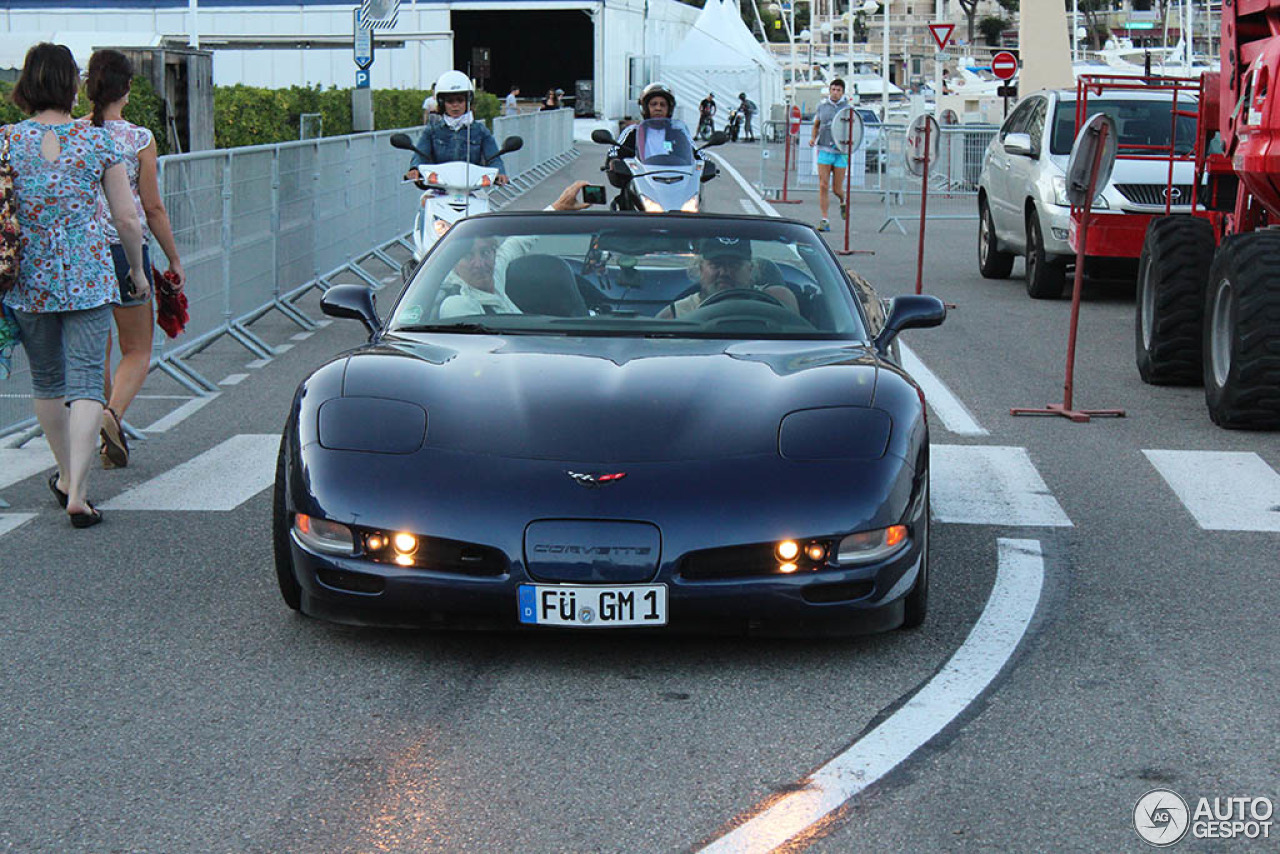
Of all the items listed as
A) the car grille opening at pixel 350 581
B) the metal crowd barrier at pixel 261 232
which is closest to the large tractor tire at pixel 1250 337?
the metal crowd barrier at pixel 261 232

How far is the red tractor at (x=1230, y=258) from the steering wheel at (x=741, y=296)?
4269 mm

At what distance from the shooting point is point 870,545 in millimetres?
5520

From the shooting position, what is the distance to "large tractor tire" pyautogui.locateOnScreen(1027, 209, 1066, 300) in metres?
17.7

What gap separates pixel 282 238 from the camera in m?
15.2

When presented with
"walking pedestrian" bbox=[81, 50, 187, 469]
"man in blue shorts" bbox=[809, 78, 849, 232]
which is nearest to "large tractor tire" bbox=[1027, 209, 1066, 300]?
"man in blue shorts" bbox=[809, 78, 849, 232]

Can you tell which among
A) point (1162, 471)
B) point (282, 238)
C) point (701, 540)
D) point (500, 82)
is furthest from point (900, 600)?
point (500, 82)

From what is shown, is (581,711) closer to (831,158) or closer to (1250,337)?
(1250,337)

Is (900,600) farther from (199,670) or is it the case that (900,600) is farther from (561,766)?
(199,670)

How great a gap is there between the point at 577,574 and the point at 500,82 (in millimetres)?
81828

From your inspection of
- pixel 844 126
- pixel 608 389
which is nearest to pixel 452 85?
pixel 608 389

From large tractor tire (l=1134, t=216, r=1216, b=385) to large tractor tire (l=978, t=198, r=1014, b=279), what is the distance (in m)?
7.39

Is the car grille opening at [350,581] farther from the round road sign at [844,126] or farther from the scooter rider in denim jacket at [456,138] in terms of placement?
the round road sign at [844,126]

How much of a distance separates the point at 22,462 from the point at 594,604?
4.91 metres

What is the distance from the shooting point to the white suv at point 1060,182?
17250 mm
